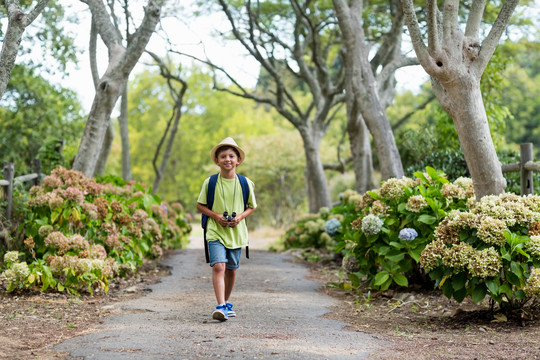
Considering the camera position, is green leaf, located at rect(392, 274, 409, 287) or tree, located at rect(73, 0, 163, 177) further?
tree, located at rect(73, 0, 163, 177)

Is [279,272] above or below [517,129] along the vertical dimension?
below

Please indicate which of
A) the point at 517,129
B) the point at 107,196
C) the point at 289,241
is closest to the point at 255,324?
the point at 107,196

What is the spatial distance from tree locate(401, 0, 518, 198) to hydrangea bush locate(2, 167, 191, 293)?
14.5 ft

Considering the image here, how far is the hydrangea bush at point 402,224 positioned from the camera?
708cm

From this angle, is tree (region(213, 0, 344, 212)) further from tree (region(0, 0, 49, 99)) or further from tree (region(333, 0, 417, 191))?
tree (region(0, 0, 49, 99))

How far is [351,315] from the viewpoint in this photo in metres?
6.47

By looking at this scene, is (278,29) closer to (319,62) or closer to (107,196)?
(319,62)

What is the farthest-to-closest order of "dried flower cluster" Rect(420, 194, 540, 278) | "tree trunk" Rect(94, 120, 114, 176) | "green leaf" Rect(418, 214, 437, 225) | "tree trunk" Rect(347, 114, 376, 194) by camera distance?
"tree trunk" Rect(94, 120, 114, 176) → "tree trunk" Rect(347, 114, 376, 194) → "green leaf" Rect(418, 214, 437, 225) → "dried flower cluster" Rect(420, 194, 540, 278)

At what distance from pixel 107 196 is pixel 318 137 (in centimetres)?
1045

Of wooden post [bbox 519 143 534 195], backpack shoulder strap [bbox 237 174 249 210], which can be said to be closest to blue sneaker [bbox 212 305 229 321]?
backpack shoulder strap [bbox 237 174 249 210]

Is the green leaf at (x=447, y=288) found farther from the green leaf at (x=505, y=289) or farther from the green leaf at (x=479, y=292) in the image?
the green leaf at (x=505, y=289)

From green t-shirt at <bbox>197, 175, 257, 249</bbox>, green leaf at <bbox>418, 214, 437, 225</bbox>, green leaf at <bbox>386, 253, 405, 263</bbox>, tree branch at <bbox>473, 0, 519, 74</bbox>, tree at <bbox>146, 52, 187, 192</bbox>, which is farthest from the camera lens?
tree at <bbox>146, 52, 187, 192</bbox>

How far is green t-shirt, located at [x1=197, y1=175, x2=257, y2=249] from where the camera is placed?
234 inches

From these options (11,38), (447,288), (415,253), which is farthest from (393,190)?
(11,38)
